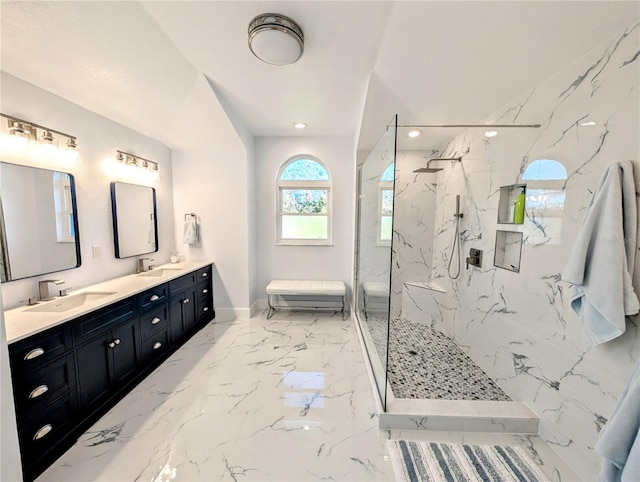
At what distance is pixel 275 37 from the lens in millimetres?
1520

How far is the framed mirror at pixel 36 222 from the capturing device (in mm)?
1680

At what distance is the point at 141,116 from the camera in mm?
2555

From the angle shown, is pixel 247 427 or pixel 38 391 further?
pixel 247 427

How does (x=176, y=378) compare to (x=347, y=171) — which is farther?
(x=347, y=171)

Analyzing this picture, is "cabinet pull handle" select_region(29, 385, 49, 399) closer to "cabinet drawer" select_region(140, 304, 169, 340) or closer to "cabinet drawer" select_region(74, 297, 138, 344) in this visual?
"cabinet drawer" select_region(74, 297, 138, 344)

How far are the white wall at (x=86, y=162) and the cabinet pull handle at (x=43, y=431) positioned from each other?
0.90m

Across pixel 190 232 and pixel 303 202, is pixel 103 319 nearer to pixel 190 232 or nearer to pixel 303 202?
pixel 190 232

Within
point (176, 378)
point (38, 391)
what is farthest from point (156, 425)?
point (38, 391)

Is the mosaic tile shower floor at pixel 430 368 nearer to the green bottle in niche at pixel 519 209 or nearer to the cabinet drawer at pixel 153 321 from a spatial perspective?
the green bottle in niche at pixel 519 209

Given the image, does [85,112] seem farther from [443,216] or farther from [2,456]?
[443,216]

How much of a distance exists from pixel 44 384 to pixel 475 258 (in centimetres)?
347

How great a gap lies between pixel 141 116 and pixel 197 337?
2585 mm

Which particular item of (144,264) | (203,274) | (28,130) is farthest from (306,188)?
(28,130)

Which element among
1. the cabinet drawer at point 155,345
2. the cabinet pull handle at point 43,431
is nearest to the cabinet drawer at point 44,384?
the cabinet pull handle at point 43,431
